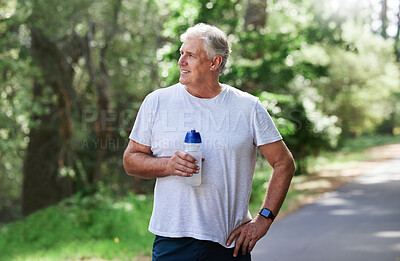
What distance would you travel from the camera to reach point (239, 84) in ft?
33.6

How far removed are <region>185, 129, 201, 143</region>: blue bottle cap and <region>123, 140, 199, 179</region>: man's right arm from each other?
76 mm

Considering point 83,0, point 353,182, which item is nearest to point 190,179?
point 83,0

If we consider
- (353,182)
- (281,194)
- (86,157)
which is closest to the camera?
(281,194)

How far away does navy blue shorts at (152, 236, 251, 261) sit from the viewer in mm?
2576

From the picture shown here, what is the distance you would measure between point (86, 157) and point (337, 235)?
36.8 ft

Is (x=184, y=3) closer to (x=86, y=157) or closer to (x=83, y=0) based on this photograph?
(x=83, y=0)

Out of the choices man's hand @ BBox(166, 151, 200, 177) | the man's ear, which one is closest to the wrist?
man's hand @ BBox(166, 151, 200, 177)

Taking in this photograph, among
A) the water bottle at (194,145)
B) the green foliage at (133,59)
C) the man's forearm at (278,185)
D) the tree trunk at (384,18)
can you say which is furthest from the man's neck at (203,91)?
the tree trunk at (384,18)

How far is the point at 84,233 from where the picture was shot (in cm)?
966

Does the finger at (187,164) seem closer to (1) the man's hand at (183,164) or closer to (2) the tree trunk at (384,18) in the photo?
(1) the man's hand at (183,164)

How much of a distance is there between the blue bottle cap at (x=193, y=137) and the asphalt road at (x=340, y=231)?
4.46 meters

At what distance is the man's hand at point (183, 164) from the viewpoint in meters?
2.42

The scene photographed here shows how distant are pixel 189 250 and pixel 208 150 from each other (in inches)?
20.1

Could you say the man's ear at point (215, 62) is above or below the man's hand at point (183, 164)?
above
